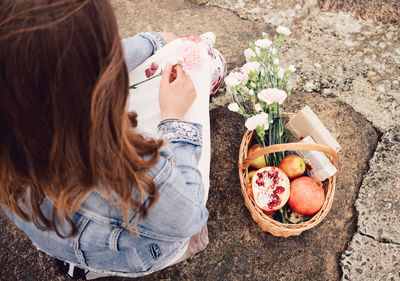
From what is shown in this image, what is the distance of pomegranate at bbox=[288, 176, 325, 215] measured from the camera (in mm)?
1149

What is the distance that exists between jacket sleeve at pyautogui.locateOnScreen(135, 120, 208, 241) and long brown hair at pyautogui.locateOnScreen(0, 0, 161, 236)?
4 cm

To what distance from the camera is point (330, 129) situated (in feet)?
5.04

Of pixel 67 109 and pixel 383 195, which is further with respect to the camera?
pixel 383 195

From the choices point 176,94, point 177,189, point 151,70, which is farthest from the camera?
point 151,70

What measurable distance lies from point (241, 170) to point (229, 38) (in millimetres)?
949

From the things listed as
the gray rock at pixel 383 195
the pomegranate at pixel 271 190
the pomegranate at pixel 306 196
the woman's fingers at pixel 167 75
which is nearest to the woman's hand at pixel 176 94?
the woman's fingers at pixel 167 75

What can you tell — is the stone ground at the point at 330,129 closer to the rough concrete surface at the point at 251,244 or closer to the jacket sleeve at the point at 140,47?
the rough concrete surface at the point at 251,244

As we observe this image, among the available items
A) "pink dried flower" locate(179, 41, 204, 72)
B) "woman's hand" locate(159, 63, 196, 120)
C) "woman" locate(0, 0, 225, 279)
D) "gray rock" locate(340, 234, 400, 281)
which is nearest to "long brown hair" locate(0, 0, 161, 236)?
"woman" locate(0, 0, 225, 279)

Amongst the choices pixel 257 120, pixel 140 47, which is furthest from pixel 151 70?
pixel 257 120

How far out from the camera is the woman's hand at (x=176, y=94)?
0.96m

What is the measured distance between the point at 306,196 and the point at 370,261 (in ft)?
1.58

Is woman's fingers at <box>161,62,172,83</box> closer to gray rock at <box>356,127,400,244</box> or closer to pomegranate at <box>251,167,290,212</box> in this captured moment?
pomegranate at <box>251,167,290,212</box>

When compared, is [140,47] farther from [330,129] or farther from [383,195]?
[383,195]

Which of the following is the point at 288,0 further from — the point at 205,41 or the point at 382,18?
the point at 205,41
